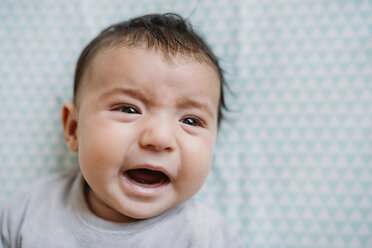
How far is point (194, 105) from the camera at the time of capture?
975mm

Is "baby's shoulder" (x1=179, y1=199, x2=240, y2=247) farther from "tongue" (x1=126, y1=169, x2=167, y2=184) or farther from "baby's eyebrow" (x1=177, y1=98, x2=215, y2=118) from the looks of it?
"baby's eyebrow" (x1=177, y1=98, x2=215, y2=118)

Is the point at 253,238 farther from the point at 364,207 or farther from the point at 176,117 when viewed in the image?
the point at 176,117

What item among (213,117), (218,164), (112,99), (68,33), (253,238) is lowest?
(253,238)

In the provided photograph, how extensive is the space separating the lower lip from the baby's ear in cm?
26

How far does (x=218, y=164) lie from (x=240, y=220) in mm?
219

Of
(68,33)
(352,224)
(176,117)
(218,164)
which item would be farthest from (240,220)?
(68,33)

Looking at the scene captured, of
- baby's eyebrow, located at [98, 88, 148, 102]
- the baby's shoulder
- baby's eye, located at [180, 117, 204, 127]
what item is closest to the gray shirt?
the baby's shoulder

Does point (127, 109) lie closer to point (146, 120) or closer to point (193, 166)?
point (146, 120)

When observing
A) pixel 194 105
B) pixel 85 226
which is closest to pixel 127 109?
pixel 194 105

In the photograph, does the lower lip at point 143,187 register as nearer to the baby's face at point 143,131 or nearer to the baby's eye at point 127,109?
the baby's face at point 143,131

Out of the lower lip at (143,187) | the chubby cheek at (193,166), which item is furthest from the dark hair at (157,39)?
the lower lip at (143,187)

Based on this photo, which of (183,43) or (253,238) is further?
(253,238)

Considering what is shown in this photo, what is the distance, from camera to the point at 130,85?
3.03ft

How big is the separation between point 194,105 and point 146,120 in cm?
15
